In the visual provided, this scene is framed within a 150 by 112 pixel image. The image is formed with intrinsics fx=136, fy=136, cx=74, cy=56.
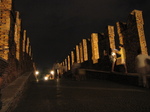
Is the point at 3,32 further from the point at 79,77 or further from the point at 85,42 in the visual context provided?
the point at 85,42

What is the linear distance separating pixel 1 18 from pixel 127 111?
6.84 metres

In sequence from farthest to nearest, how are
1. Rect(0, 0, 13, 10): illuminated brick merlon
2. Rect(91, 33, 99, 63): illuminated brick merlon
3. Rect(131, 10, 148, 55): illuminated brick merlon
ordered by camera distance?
Rect(91, 33, 99, 63): illuminated brick merlon → Rect(131, 10, 148, 55): illuminated brick merlon → Rect(0, 0, 13, 10): illuminated brick merlon

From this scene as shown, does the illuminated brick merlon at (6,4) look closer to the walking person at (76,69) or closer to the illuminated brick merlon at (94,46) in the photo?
the walking person at (76,69)

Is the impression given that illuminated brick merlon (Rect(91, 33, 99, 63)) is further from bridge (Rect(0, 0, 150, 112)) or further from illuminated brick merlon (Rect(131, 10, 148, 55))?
illuminated brick merlon (Rect(131, 10, 148, 55))

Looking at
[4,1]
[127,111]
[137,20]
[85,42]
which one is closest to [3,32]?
[4,1]

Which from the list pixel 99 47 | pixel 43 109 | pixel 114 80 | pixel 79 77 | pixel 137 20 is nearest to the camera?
pixel 43 109

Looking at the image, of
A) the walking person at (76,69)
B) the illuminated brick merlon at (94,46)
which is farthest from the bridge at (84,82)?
the walking person at (76,69)

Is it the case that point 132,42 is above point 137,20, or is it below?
below

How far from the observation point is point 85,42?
687 inches

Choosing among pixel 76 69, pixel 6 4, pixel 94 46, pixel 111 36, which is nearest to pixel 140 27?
pixel 111 36

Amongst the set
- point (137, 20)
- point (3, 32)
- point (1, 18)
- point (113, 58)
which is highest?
point (137, 20)

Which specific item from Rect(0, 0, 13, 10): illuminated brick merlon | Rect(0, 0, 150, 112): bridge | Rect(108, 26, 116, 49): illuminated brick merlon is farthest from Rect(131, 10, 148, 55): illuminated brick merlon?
Rect(0, 0, 13, 10): illuminated brick merlon

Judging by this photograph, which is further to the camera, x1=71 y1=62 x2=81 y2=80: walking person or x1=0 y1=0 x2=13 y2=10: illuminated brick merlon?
x1=71 y1=62 x2=81 y2=80: walking person

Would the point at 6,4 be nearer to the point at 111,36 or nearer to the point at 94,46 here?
the point at 111,36
